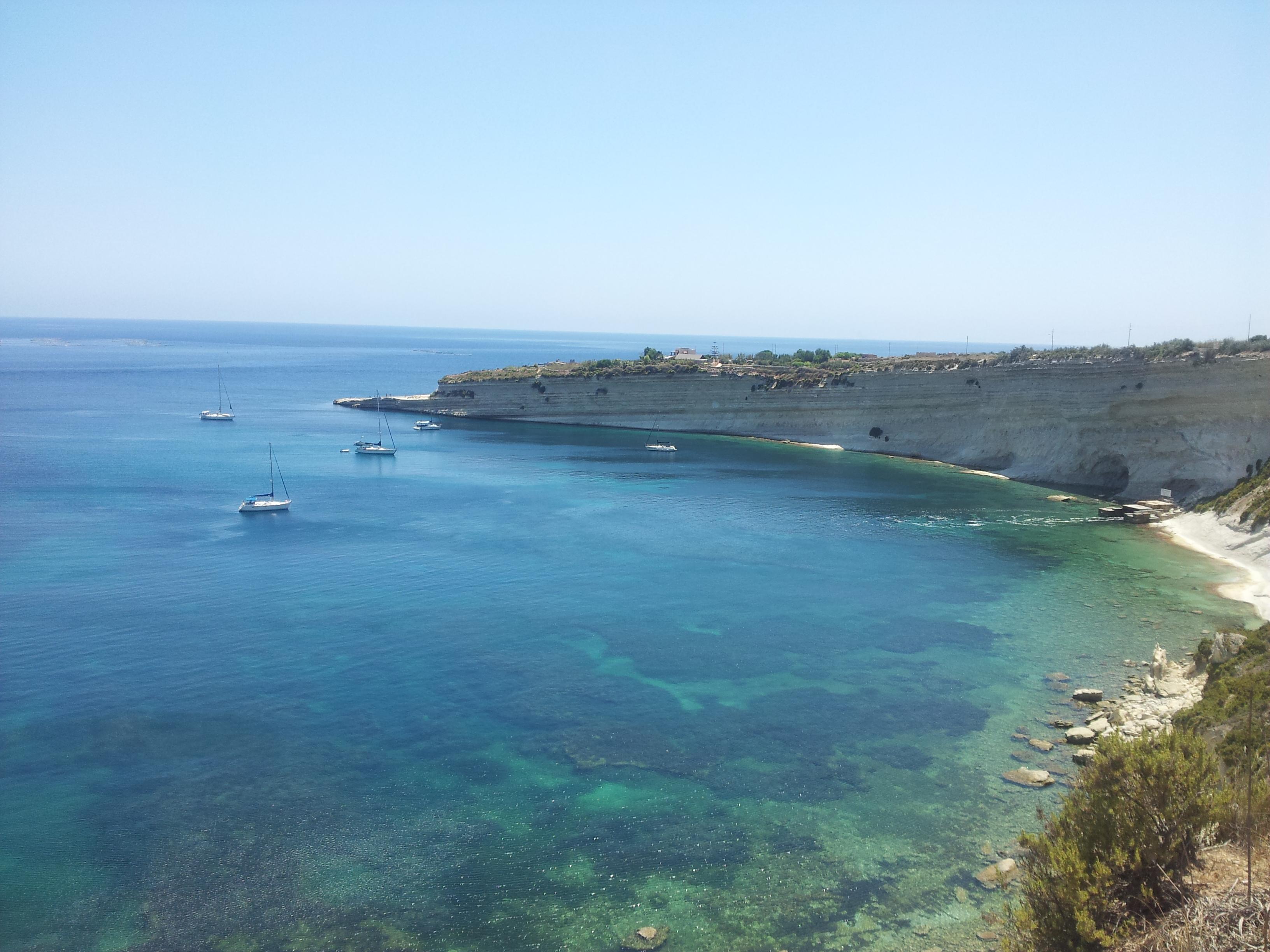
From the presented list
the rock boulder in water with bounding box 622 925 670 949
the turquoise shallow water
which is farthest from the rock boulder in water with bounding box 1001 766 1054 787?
the rock boulder in water with bounding box 622 925 670 949

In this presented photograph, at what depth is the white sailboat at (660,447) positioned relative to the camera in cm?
7131

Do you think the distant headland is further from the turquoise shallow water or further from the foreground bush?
the foreground bush

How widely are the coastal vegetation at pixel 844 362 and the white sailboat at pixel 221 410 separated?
23.8m

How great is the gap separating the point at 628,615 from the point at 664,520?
636 inches

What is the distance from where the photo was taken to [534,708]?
73.0 feet

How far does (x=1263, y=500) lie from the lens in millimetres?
38594

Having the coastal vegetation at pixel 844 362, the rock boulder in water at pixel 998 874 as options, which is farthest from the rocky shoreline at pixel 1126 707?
the coastal vegetation at pixel 844 362

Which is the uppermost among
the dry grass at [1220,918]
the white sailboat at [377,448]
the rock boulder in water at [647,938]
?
the dry grass at [1220,918]

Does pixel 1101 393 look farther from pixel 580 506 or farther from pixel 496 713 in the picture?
pixel 496 713

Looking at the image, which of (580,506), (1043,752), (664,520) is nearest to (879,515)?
(664,520)

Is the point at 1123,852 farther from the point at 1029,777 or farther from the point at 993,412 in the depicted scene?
the point at 993,412

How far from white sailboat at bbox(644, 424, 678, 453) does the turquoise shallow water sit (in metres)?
21.8

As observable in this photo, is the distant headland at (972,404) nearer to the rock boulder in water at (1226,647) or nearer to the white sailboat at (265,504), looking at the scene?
the rock boulder in water at (1226,647)

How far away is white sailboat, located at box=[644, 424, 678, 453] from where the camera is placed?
7131cm
